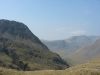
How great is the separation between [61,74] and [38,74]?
36.9 ft

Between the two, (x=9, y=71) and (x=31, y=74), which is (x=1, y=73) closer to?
(x=9, y=71)

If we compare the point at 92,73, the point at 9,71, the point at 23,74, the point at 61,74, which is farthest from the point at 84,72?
the point at 9,71

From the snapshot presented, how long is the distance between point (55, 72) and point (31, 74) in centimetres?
1018

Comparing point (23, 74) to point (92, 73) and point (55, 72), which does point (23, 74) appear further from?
point (92, 73)

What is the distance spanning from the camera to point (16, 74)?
111750mm

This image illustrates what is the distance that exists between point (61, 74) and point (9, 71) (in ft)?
77.9

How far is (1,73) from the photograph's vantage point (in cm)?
10969

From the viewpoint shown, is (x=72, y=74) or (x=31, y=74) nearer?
(x=72, y=74)

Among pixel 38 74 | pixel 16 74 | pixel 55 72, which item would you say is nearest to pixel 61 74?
pixel 55 72

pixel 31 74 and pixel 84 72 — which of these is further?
pixel 31 74

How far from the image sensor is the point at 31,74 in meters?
110

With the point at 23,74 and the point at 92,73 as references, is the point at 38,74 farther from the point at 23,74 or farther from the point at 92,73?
the point at 92,73

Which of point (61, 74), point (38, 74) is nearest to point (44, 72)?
point (38, 74)

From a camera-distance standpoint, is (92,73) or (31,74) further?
(31,74)
